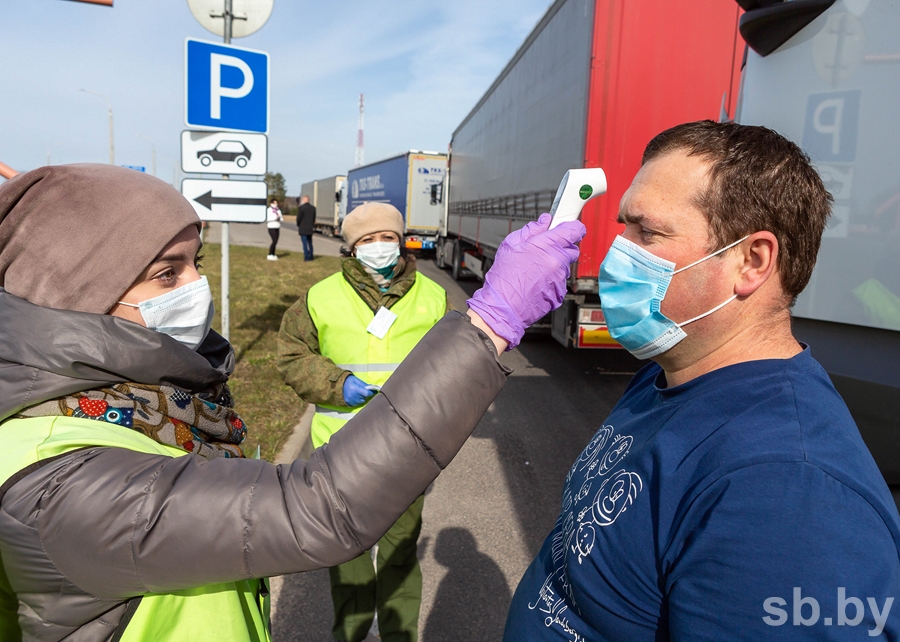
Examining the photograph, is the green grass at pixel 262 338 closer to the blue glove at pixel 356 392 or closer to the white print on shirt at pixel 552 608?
the blue glove at pixel 356 392

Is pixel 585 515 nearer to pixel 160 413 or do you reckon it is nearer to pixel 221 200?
pixel 160 413

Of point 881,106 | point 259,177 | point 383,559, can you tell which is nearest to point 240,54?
point 259,177

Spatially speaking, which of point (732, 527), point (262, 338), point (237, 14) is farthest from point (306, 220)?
point (732, 527)

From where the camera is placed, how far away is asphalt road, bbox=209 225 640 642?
9.37ft

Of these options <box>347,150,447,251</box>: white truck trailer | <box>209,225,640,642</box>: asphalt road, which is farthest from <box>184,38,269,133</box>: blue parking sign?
<box>347,150,447,251</box>: white truck trailer

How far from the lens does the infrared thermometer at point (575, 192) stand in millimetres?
1350

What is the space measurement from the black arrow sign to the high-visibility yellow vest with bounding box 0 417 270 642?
164 inches

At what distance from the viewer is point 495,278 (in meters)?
1.15

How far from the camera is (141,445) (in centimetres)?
108

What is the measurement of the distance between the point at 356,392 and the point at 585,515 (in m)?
1.58

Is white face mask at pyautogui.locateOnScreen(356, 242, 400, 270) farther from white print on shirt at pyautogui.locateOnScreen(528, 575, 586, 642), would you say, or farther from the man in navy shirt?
white print on shirt at pyautogui.locateOnScreen(528, 575, 586, 642)

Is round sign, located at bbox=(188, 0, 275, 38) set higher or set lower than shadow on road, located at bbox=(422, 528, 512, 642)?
higher

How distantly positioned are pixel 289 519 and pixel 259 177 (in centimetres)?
462

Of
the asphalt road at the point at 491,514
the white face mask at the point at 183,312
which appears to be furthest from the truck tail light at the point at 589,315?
the white face mask at the point at 183,312
